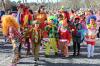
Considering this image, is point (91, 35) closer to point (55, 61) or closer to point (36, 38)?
point (55, 61)

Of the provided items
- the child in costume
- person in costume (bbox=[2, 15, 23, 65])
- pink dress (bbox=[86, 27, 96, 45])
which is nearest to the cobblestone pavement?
the child in costume

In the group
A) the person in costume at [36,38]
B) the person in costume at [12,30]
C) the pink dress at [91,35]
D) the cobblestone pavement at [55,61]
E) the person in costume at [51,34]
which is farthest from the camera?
the person in costume at [51,34]

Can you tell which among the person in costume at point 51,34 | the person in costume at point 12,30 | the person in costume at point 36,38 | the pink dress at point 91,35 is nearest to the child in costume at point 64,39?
the person in costume at point 51,34

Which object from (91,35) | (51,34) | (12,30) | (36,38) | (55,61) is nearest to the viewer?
(12,30)

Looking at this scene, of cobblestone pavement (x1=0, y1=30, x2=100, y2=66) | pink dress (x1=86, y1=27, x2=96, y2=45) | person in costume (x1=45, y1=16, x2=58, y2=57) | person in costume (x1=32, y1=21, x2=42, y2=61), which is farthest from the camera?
person in costume (x1=45, y1=16, x2=58, y2=57)

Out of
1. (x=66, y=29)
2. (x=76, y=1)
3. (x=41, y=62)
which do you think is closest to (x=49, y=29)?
(x=66, y=29)

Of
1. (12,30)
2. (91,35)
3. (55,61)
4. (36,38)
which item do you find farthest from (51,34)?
(12,30)

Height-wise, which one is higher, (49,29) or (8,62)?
(49,29)

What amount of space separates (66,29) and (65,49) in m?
0.75

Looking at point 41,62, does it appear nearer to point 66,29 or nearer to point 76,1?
point 66,29

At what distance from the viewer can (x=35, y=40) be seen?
1197 centimetres

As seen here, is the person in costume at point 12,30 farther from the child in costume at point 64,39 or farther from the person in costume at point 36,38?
the child in costume at point 64,39

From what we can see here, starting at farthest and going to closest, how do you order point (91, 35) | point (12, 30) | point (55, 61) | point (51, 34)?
point (51, 34) → point (91, 35) → point (55, 61) → point (12, 30)

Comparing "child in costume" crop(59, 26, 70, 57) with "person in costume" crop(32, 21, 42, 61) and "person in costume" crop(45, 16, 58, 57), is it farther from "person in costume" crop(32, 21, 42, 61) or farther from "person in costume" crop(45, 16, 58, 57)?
"person in costume" crop(32, 21, 42, 61)
